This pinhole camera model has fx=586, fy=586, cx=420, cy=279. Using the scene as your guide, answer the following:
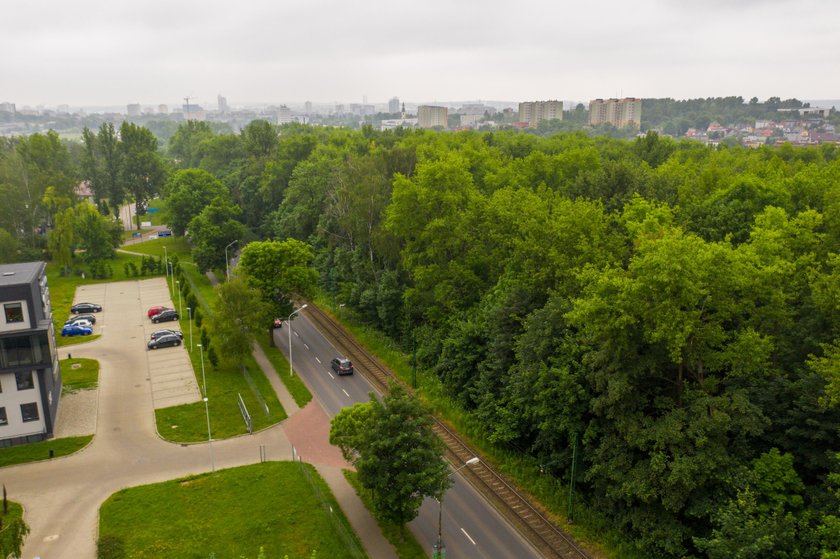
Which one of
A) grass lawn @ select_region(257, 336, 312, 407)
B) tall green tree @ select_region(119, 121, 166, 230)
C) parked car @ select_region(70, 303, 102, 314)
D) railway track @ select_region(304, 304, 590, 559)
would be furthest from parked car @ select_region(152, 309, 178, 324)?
tall green tree @ select_region(119, 121, 166, 230)

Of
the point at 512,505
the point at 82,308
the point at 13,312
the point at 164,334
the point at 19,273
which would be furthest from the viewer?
the point at 82,308

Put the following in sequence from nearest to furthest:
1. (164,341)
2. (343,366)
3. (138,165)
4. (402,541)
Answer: (402,541) < (343,366) < (164,341) < (138,165)

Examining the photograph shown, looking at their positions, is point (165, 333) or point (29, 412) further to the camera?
point (165, 333)

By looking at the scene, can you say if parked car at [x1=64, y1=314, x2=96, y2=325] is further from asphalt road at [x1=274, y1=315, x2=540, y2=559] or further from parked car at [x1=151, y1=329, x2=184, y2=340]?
asphalt road at [x1=274, y1=315, x2=540, y2=559]

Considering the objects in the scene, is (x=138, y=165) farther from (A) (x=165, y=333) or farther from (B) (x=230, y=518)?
(B) (x=230, y=518)

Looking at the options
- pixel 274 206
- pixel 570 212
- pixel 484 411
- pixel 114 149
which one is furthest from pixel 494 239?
pixel 114 149

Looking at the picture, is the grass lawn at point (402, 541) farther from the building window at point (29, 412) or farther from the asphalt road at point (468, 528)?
the building window at point (29, 412)

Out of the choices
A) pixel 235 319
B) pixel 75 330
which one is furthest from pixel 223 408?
pixel 75 330
